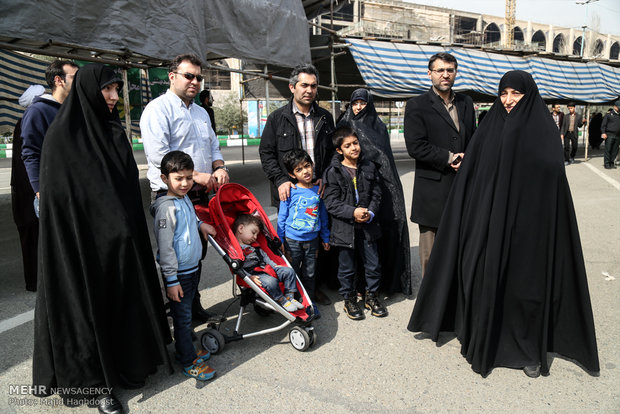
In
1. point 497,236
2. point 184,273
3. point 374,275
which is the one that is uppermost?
point 497,236

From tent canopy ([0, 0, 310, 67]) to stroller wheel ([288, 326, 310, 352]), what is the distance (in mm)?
4116

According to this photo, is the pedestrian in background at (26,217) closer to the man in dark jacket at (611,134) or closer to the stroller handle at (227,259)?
the stroller handle at (227,259)

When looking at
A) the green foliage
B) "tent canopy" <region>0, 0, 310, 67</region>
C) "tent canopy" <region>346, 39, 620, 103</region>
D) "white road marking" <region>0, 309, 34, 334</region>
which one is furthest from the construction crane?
"white road marking" <region>0, 309, 34, 334</region>

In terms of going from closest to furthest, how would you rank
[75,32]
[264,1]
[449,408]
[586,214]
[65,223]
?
[65,223]
[449,408]
[75,32]
[586,214]
[264,1]

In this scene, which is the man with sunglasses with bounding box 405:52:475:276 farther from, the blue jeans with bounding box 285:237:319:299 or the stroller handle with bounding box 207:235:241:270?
the stroller handle with bounding box 207:235:241:270

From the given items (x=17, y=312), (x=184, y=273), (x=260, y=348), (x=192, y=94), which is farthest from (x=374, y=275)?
(x=17, y=312)

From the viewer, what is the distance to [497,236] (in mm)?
2740

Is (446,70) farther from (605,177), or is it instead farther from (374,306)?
(605,177)

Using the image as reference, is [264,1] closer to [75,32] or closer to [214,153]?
[75,32]

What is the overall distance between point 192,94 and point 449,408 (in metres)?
2.74

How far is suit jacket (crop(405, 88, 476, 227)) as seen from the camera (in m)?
3.63

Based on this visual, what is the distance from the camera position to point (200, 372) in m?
2.76

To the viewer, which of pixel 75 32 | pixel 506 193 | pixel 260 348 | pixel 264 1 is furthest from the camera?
pixel 264 1

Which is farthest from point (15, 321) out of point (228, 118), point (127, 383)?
point (228, 118)
